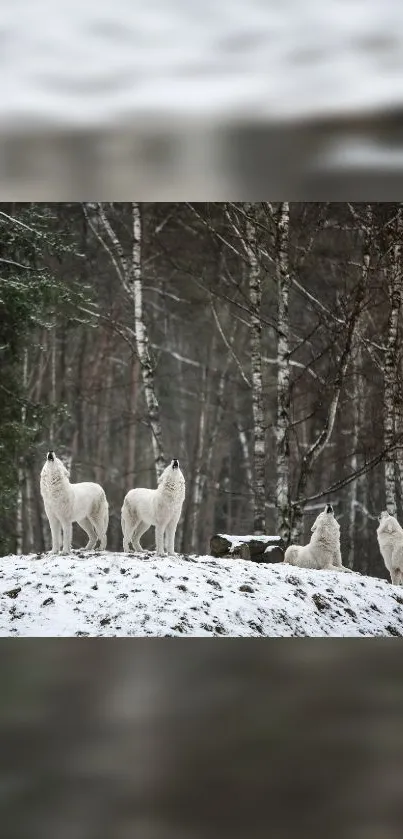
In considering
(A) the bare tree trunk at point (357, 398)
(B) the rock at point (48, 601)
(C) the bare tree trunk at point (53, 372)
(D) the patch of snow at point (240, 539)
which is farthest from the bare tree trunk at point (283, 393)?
(C) the bare tree trunk at point (53, 372)

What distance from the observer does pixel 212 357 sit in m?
15.0

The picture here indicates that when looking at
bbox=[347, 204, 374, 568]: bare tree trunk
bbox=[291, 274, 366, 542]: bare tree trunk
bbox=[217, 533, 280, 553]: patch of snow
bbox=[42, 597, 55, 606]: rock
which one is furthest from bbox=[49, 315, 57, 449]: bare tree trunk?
bbox=[42, 597, 55, 606]: rock

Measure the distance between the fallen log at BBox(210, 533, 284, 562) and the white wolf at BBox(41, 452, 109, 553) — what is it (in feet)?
3.66

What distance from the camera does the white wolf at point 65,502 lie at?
791 centimetres

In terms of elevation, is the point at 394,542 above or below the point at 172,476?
below

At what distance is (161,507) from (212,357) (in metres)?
7.07

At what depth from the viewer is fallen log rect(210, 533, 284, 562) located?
9000 mm

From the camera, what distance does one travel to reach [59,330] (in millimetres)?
13852

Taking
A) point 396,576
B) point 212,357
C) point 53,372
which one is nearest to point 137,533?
point 396,576

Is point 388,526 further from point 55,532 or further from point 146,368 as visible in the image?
point 146,368
